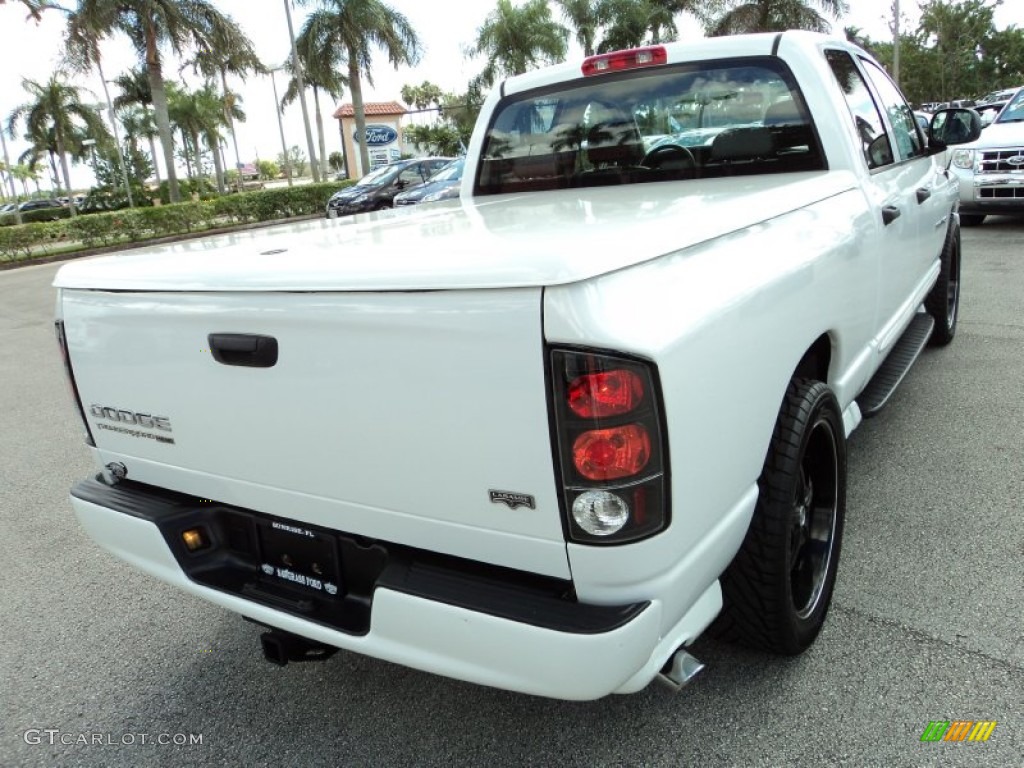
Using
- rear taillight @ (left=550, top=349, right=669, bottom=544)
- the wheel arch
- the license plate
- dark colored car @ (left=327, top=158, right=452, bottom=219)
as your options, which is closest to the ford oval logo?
dark colored car @ (left=327, top=158, right=452, bottom=219)

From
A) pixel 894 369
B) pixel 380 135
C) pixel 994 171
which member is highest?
pixel 380 135

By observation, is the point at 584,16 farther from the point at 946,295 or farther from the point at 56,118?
the point at 946,295

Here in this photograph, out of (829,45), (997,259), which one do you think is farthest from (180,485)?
(997,259)

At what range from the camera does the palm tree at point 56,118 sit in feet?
126

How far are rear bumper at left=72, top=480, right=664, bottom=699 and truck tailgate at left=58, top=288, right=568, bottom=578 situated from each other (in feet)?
0.22

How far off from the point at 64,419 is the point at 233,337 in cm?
460

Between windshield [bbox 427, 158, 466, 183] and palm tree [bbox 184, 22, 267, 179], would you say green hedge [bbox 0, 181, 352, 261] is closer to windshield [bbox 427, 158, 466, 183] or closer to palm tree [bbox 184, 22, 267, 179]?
palm tree [bbox 184, 22, 267, 179]

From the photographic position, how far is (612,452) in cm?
153

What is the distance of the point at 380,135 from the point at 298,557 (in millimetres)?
45864

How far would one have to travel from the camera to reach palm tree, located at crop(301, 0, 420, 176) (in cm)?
A: 2906

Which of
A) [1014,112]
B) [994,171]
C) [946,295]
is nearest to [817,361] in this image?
[946,295]

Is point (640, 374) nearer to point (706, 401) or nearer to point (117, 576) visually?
point (706, 401)

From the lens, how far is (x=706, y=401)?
64.6 inches

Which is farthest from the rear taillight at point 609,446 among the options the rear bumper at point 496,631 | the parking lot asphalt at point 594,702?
the parking lot asphalt at point 594,702
